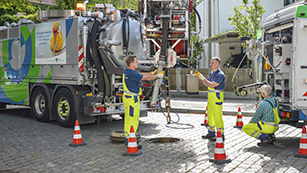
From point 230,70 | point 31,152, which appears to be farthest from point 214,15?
point 31,152

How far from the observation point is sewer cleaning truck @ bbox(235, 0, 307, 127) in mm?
6664

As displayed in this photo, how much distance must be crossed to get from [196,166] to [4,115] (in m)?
9.10

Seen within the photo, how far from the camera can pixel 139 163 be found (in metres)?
5.93

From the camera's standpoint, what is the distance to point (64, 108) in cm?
966

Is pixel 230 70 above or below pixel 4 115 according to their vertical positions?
above

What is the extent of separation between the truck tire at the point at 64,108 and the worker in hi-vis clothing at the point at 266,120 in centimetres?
457

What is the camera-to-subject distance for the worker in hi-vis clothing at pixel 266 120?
698 cm

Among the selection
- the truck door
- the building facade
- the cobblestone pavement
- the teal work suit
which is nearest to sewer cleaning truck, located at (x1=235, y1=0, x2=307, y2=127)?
the truck door

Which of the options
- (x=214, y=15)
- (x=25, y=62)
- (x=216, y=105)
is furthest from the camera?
(x=214, y=15)

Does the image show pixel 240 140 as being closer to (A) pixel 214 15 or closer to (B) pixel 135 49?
(B) pixel 135 49

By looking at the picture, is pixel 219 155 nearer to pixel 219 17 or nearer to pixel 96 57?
pixel 96 57

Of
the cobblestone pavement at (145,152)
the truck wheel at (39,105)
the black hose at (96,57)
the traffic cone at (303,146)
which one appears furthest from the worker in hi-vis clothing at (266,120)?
the truck wheel at (39,105)

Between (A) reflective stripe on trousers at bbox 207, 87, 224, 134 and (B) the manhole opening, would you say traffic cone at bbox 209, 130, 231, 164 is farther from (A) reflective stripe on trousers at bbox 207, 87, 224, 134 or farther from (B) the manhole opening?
(B) the manhole opening

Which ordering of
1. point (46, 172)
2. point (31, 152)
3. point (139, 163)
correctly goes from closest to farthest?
point (46, 172) → point (139, 163) → point (31, 152)
